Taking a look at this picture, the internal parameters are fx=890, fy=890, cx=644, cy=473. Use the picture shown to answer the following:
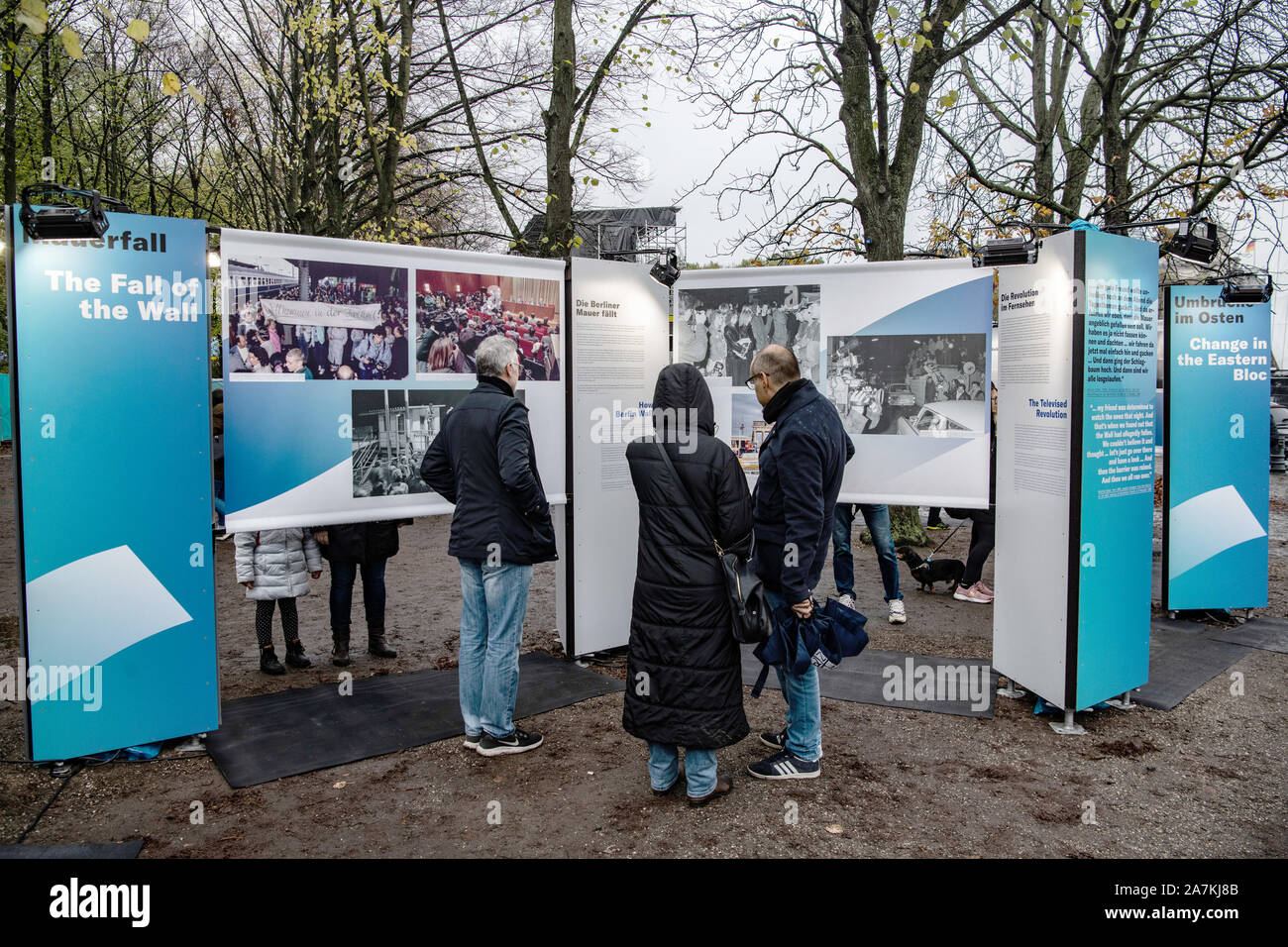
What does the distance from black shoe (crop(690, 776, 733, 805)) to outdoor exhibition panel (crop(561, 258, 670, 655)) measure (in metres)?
2.15

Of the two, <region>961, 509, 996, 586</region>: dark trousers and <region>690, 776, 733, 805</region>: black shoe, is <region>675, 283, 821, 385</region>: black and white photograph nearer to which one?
<region>961, 509, 996, 586</region>: dark trousers

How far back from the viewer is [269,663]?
5801 mm

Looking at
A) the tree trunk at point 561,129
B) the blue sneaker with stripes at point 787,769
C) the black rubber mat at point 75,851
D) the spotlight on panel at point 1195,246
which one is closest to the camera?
the black rubber mat at point 75,851

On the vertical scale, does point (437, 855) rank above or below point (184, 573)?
below

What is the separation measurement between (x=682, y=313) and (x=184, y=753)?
13.0 feet

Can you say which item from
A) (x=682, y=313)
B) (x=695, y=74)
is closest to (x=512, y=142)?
(x=695, y=74)

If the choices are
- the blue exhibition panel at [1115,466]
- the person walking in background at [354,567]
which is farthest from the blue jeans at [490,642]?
the blue exhibition panel at [1115,466]

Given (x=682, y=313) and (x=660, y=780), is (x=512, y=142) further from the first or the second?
(x=660, y=780)

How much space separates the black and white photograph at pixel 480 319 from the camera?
17.5 feet

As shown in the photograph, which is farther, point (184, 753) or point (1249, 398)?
point (1249, 398)

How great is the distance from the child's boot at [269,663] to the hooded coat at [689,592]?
303 centimetres

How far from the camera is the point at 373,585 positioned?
6.07 meters

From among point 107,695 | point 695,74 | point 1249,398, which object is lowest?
point 107,695

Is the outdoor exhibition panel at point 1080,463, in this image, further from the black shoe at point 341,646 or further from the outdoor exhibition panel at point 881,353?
the black shoe at point 341,646
